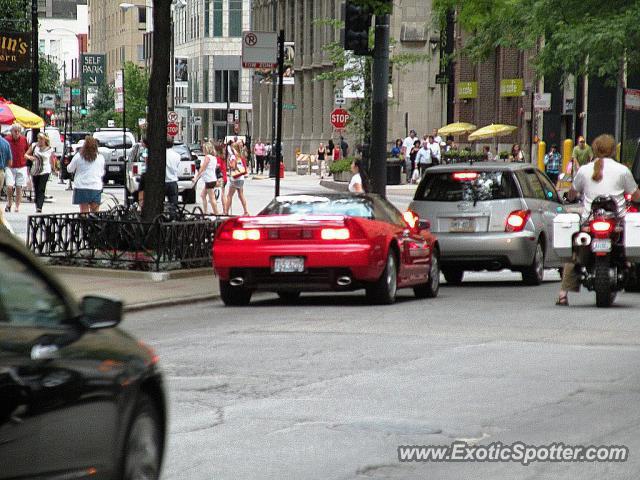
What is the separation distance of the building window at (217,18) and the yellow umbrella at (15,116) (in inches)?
3497

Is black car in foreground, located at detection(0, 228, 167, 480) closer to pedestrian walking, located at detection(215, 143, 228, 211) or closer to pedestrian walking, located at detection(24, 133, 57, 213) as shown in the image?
pedestrian walking, located at detection(215, 143, 228, 211)

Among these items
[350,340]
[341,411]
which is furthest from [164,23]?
[341,411]

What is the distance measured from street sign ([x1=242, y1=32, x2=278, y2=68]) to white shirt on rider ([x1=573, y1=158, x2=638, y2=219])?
8.73m

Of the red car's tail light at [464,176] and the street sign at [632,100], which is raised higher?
the street sign at [632,100]

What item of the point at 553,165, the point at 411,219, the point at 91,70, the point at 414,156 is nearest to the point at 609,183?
the point at 411,219

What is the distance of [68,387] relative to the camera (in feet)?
19.0

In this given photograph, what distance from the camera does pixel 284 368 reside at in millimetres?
12297

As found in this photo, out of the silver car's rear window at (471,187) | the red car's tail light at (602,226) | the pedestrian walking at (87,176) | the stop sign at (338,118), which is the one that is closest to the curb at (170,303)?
the silver car's rear window at (471,187)

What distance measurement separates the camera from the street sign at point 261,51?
25594mm

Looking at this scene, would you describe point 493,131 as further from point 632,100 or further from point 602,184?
point 602,184

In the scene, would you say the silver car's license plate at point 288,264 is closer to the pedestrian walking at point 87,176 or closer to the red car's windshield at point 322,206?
the red car's windshield at point 322,206

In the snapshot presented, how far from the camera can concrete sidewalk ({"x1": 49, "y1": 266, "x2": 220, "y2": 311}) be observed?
1841 centimetres

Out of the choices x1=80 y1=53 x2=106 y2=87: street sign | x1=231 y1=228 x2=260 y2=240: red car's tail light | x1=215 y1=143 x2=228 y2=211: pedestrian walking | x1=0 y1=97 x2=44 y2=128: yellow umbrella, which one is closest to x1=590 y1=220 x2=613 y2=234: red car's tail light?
x1=231 y1=228 x2=260 y2=240: red car's tail light

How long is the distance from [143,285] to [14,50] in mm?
17401
